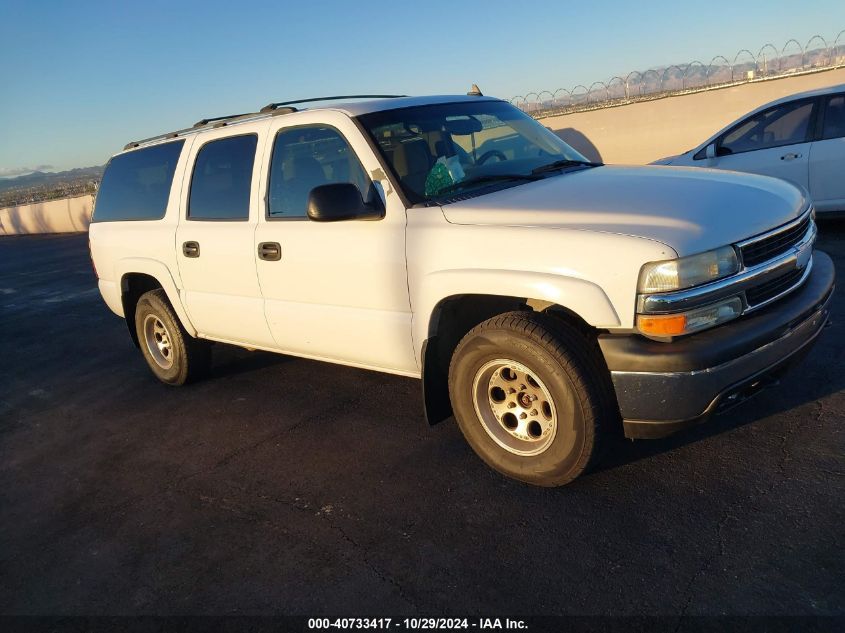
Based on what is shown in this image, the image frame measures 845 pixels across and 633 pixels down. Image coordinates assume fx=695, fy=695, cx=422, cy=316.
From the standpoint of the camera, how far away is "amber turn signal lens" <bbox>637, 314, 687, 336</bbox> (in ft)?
9.42

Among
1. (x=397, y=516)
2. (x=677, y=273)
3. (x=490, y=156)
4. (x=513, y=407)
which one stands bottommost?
(x=397, y=516)

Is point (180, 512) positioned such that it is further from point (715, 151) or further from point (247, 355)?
point (715, 151)

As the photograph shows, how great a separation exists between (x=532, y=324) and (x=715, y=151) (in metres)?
5.93

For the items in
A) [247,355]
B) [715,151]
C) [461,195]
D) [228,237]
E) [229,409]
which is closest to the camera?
[461,195]

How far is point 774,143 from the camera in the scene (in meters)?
7.75

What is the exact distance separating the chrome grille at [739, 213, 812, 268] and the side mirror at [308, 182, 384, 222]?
1794mm

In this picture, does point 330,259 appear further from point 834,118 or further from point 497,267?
point 834,118

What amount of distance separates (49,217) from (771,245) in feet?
97.4

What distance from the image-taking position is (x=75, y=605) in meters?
3.07

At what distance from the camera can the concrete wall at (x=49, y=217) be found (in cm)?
2559

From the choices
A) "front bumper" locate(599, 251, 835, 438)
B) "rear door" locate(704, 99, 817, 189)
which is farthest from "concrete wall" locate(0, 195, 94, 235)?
"front bumper" locate(599, 251, 835, 438)

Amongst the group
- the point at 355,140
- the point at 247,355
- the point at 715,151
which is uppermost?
the point at 355,140

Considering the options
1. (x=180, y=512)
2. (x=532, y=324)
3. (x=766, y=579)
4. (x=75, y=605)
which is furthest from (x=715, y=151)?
(x=75, y=605)

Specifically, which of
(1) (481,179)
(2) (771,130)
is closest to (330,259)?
(1) (481,179)
